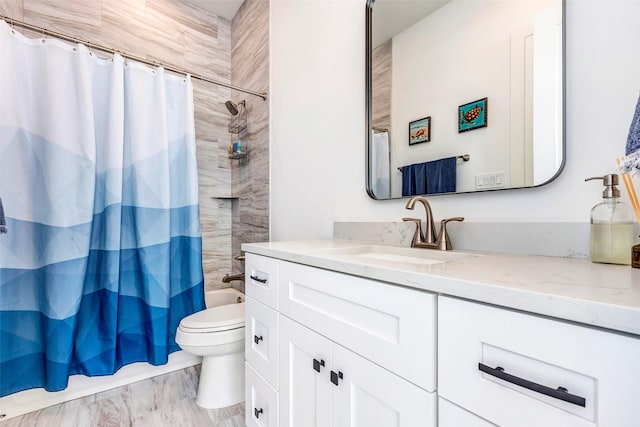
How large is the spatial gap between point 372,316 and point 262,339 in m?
0.61

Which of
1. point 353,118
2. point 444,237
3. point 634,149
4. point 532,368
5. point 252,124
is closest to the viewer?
point 532,368

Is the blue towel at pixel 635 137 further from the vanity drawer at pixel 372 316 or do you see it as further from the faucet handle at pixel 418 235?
the faucet handle at pixel 418 235

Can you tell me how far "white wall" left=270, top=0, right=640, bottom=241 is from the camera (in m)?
0.71

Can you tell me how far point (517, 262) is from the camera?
691 millimetres

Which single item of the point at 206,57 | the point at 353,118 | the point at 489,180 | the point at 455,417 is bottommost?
the point at 455,417

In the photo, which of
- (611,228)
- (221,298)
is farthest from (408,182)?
(221,298)

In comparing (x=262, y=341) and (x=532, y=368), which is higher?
(x=532, y=368)

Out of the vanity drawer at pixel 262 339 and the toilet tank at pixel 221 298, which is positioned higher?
the vanity drawer at pixel 262 339

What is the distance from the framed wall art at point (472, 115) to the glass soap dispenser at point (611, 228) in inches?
15.5

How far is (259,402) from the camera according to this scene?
3.71 feet

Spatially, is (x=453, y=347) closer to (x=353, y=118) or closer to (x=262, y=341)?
(x=262, y=341)

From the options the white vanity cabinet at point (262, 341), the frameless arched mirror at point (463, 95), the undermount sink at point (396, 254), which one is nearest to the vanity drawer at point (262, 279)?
the white vanity cabinet at point (262, 341)

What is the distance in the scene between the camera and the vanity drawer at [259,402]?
40.0 inches

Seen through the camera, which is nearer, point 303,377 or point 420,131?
point 303,377
